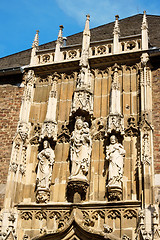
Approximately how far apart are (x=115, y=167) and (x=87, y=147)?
0.95 m

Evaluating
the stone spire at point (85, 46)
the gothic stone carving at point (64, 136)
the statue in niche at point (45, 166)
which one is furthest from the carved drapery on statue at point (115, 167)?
the stone spire at point (85, 46)

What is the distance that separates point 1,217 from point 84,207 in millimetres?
2015

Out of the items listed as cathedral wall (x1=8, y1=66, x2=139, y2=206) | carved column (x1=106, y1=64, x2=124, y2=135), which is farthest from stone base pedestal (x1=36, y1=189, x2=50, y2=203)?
carved column (x1=106, y1=64, x2=124, y2=135)

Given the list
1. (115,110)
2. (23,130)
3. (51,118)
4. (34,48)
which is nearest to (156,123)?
(115,110)

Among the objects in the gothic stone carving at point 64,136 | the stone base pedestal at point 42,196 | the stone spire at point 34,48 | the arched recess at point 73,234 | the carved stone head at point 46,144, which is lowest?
the arched recess at point 73,234

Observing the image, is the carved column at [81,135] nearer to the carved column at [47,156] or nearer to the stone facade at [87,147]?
the stone facade at [87,147]

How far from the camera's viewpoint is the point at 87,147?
941 centimetres

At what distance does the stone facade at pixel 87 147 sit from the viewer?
852 centimetres

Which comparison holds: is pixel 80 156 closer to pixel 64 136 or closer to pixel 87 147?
pixel 87 147

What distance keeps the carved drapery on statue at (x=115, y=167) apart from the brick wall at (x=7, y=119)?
2757 millimetres

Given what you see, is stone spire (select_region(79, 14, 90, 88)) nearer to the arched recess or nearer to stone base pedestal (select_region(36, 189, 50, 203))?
stone base pedestal (select_region(36, 189, 50, 203))

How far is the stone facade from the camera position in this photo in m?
8.52

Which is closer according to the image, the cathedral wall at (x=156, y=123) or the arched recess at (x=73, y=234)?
the arched recess at (x=73, y=234)

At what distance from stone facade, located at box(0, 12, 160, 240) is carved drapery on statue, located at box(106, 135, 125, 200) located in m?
0.02
